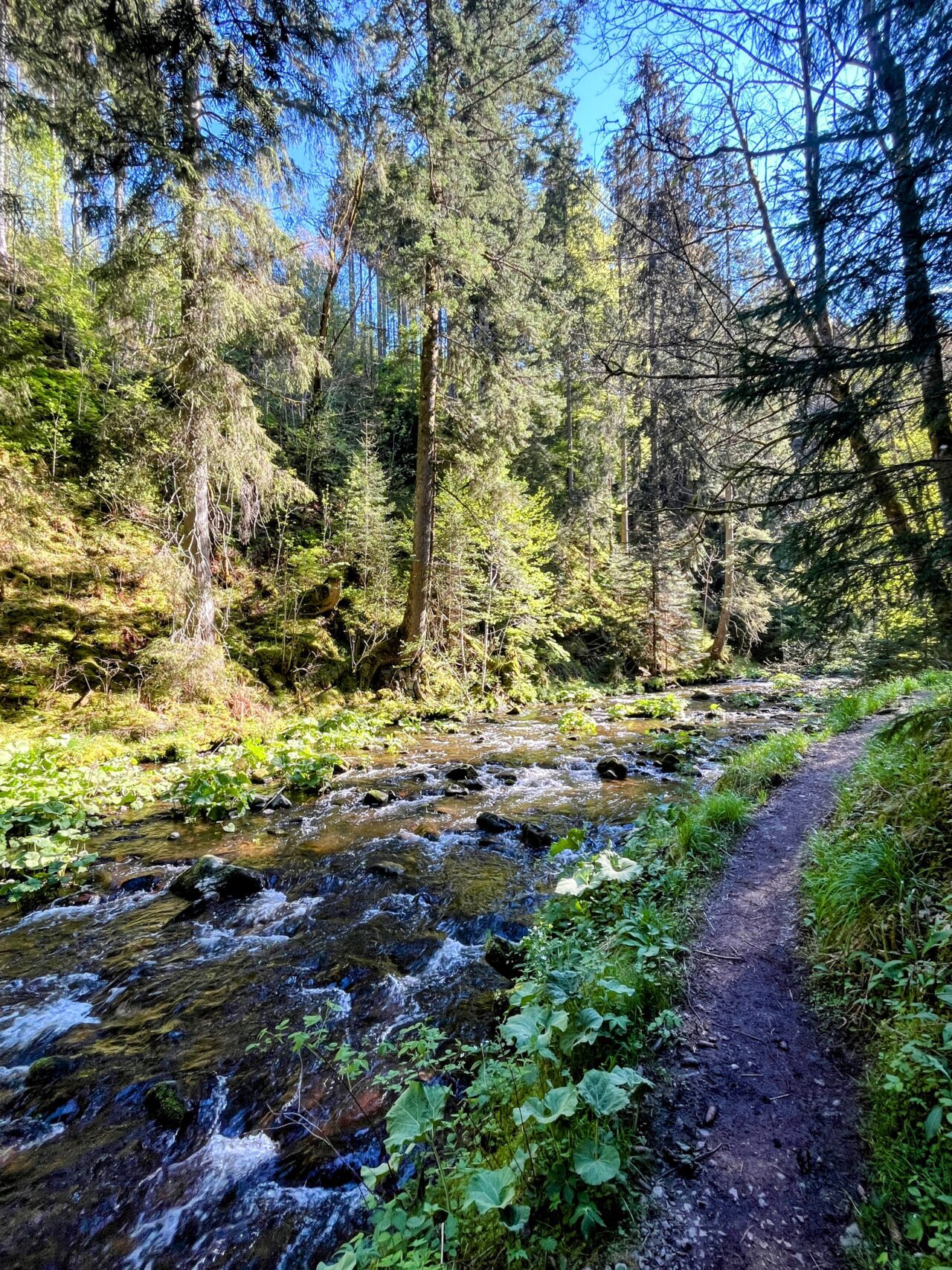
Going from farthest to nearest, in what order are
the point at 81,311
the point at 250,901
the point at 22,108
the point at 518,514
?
the point at 518,514
the point at 81,311
the point at 250,901
the point at 22,108

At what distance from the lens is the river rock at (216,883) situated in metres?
5.17

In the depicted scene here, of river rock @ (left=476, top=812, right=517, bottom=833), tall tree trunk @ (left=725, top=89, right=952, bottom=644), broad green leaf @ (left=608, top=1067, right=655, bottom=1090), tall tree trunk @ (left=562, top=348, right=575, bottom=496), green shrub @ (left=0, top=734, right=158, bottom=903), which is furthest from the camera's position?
tall tree trunk @ (left=562, top=348, right=575, bottom=496)

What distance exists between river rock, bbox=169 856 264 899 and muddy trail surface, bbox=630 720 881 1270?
13.6ft

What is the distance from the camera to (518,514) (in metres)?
15.9

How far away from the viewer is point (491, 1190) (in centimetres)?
175

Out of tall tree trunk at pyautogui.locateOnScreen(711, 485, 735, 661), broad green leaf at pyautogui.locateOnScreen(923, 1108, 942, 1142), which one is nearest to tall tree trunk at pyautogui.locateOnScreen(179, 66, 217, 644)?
broad green leaf at pyautogui.locateOnScreen(923, 1108, 942, 1142)

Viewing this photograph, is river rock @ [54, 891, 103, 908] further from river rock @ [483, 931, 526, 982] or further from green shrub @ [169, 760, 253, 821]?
river rock @ [483, 931, 526, 982]

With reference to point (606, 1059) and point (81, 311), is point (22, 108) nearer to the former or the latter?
Answer: point (606, 1059)

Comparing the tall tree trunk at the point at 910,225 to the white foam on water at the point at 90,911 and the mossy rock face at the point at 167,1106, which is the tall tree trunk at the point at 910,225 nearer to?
the mossy rock face at the point at 167,1106

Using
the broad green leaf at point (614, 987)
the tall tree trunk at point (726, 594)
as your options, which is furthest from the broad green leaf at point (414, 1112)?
the tall tree trunk at point (726, 594)

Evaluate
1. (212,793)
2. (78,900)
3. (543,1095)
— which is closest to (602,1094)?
(543,1095)

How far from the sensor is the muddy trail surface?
181cm

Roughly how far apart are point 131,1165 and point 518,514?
14987mm

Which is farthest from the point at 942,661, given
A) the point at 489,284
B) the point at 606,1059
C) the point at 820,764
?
the point at 489,284
